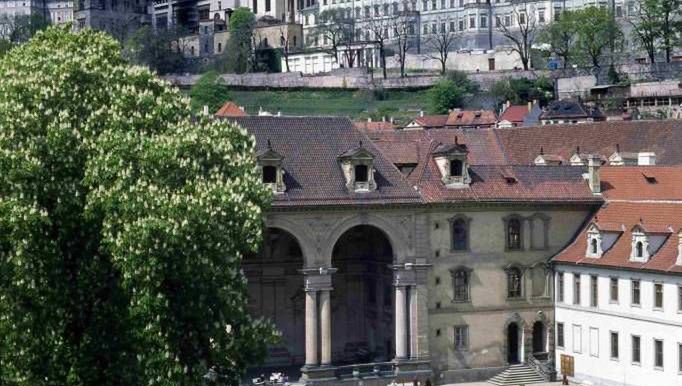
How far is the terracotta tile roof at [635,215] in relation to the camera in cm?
6088

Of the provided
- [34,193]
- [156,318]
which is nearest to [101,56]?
[34,193]

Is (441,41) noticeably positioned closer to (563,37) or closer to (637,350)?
(563,37)

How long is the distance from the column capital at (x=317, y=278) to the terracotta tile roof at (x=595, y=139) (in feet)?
66.6

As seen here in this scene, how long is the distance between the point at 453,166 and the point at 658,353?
12.1 meters

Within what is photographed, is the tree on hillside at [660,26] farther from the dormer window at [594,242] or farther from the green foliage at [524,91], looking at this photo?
the dormer window at [594,242]

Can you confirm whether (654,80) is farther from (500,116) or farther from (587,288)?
(587,288)

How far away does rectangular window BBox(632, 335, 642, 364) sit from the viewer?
202 feet

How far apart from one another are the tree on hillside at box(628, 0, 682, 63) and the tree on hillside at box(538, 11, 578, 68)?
6.69 meters

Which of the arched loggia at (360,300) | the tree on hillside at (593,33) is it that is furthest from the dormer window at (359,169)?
the tree on hillside at (593,33)

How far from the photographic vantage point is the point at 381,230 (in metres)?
64.9

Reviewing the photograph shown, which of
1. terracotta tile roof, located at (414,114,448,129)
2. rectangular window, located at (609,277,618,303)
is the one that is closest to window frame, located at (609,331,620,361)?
rectangular window, located at (609,277,618,303)

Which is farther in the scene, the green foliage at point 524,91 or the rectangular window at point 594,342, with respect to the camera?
the green foliage at point 524,91

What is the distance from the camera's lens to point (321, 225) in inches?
2500

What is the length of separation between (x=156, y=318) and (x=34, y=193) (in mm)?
4575
